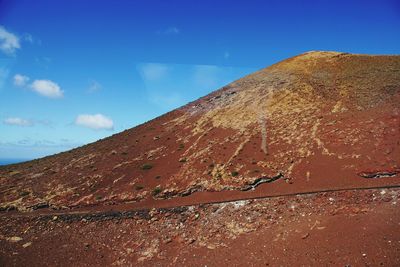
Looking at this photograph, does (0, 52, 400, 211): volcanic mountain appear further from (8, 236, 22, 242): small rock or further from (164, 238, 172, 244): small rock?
(8, 236, 22, 242): small rock

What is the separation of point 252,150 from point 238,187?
24.2 feet

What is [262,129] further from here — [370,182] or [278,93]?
[370,182]

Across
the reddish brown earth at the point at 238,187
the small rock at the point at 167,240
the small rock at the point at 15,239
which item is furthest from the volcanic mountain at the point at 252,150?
the small rock at the point at 15,239

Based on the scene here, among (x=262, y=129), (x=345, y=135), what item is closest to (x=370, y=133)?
(x=345, y=135)

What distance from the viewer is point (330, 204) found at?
23.4 metres

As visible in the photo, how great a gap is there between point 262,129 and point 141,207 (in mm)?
18008

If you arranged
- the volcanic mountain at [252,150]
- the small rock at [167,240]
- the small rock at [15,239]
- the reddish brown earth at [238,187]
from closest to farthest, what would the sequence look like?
1. the reddish brown earth at [238,187]
2. the small rock at [167,240]
3. the small rock at [15,239]
4. the volcanic mountain at [252,150]

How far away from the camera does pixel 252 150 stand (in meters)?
36.3

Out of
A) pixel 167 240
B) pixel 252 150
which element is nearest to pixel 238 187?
pixel 252 150

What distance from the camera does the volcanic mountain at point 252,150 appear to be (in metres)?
29.7

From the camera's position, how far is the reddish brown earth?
2125 centimetres

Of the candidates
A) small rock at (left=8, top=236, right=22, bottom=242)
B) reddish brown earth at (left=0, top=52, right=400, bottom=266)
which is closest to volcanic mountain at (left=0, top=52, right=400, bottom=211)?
reddish brown earth at (left=0, top=52, right=400, bottom=266)

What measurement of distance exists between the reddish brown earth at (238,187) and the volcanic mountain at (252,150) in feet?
0.58

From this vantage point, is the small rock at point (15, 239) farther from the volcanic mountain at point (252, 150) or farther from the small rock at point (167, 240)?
the small rock at point (167, 240)
